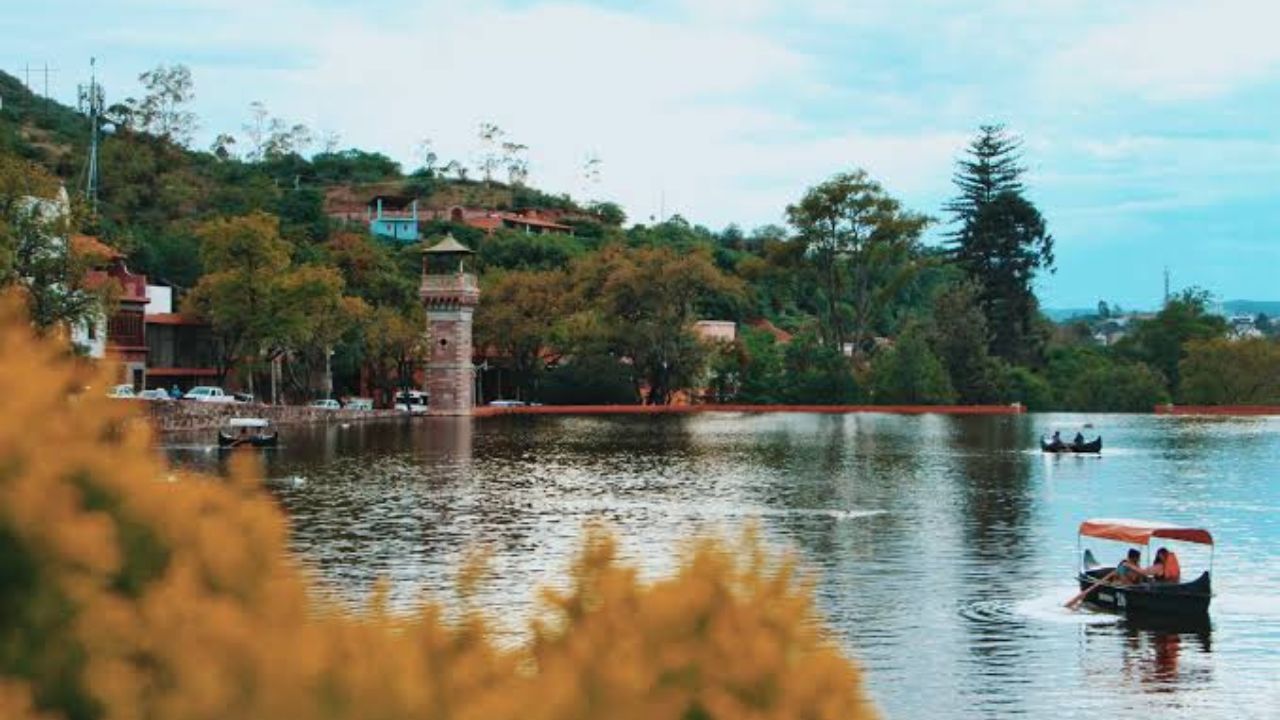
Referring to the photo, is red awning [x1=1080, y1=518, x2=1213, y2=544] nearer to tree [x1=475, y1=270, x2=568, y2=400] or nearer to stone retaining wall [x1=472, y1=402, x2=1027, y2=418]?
tree [x1=475, y1=270, x2=568, y2=400]

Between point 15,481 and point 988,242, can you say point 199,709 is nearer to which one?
point 15,481

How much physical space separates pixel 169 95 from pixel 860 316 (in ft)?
213

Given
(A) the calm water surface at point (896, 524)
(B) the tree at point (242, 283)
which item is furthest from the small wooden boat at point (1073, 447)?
(B) the tree at point (242, 283)

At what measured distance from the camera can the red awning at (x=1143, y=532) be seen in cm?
2789

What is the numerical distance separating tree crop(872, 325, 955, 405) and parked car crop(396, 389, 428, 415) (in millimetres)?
30308

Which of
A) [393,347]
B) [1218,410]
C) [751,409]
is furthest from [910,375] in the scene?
[393,347]

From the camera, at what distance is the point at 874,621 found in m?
24.4

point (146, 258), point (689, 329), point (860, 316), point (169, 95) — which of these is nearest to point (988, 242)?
point (860, 316)

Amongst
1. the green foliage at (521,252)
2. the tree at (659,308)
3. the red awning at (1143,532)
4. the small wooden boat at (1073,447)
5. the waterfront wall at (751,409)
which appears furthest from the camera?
the green foliage at (521,252)

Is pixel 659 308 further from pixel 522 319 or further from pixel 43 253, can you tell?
pixel 43 253

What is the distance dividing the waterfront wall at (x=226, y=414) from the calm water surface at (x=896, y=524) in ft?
11.5

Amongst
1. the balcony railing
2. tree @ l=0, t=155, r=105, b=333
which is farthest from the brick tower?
tree @ l=0, t=155, r=105, b=333

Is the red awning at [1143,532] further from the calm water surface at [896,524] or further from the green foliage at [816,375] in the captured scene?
the green foliage at [816,375]

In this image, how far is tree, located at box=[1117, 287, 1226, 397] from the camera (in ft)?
369
